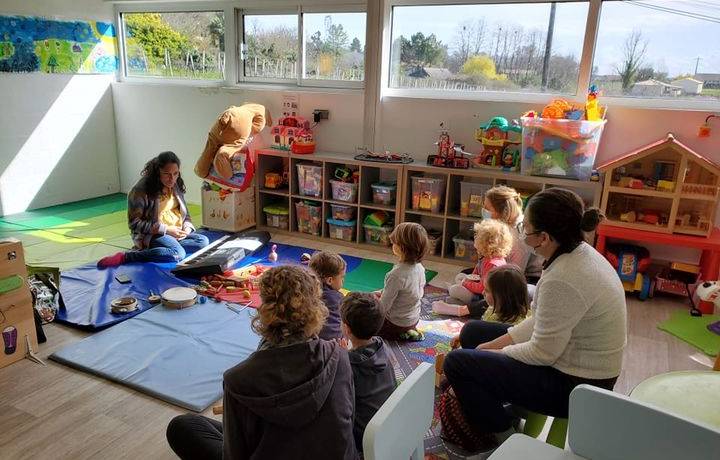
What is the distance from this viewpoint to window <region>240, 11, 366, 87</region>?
16.1 ft

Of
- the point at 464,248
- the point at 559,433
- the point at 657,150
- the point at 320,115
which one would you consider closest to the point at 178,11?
the point at 320,115

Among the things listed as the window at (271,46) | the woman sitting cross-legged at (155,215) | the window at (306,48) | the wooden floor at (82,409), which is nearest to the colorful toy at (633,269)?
the wooden floor at (82,409)

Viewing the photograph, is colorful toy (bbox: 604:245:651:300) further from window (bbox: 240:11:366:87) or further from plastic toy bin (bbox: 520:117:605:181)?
window (bbox: 240:11:366:87)

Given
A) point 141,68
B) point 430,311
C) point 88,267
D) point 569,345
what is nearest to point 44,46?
point 141,68

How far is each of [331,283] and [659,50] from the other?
3.07 m

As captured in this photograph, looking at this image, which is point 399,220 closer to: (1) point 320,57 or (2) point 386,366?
(1) point 320,57

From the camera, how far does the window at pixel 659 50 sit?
12.4 ft

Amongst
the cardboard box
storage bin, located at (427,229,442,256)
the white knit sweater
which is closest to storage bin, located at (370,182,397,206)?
storage bin, located at (427,229,442,256)

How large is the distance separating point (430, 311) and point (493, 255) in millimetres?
563

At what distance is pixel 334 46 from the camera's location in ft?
16.4

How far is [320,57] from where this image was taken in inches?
201

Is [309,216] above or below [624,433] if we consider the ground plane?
below

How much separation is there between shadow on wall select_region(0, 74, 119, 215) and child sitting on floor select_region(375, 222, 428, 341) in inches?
168

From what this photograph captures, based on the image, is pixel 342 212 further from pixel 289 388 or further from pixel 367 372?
pixel 289 388
